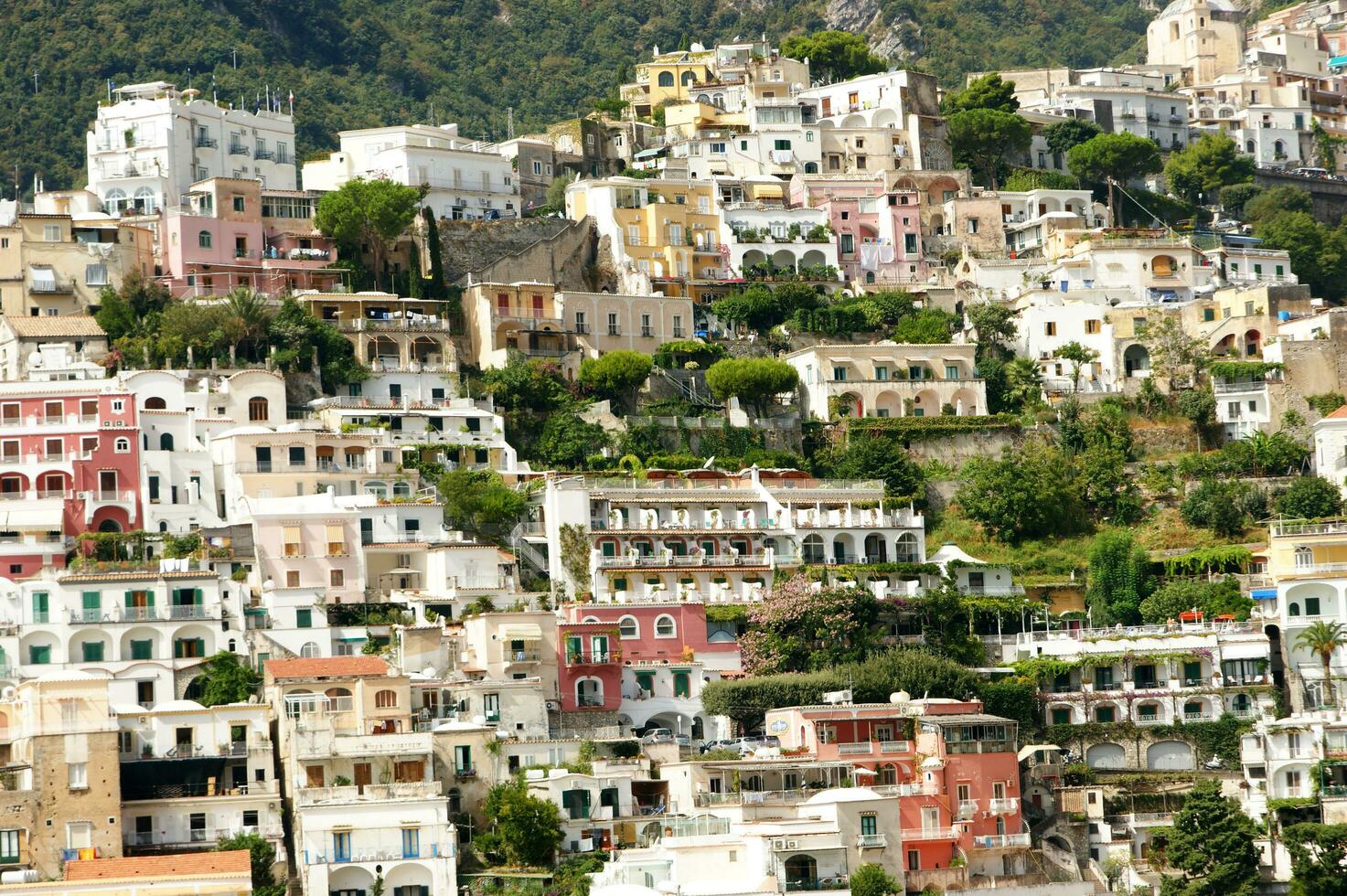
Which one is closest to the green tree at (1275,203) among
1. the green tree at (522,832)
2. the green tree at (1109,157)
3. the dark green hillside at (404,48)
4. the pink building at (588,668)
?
the green tree at (1109,157)

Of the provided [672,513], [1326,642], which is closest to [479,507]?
[672,513]

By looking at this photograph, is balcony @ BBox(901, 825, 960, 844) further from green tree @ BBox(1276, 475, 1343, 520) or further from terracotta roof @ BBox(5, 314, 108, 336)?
terracotta roof @ BBox(5, 314, 108, 336)

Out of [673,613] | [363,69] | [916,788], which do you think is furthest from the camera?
[363,69]

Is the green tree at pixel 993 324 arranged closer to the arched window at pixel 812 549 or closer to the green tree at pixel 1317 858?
the arched window at pixel 812 549

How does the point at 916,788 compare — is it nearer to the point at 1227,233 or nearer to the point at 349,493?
the point at 349,493

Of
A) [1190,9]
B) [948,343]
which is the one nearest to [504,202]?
[948,343]

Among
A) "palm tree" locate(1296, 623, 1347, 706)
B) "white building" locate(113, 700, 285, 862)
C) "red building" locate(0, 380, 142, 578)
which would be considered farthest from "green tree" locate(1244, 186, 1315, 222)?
"white building" locate(113, 700, 285, 862)

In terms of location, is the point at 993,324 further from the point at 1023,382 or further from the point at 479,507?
the point at 479,507
